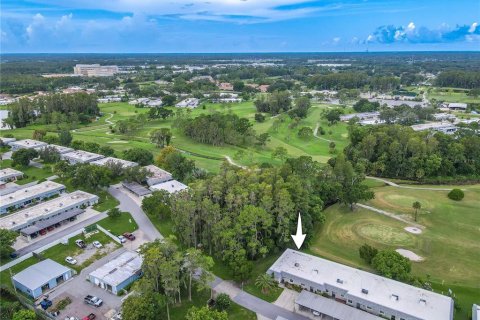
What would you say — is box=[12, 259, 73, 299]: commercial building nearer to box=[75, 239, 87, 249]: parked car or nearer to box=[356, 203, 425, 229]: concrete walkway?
box=[75, 239, 87, 249]: parked car

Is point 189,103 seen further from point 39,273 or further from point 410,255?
point 410,255

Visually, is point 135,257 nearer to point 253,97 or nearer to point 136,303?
point 136,303

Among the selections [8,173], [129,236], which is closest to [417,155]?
[129,236]

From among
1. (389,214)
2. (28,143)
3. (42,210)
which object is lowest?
(389,214)

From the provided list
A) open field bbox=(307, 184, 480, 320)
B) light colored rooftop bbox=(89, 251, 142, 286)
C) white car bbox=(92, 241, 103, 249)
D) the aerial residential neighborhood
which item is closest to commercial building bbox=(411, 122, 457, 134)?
the aerial residential neighborhood

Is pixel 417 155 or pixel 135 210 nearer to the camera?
pixel 135 210

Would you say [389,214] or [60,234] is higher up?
[60,234]

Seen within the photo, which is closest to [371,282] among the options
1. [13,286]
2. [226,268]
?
[226,268]
